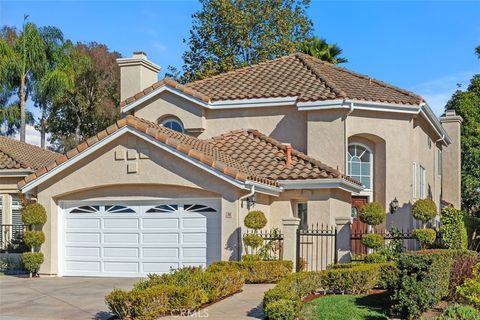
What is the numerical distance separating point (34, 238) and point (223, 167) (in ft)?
20.5

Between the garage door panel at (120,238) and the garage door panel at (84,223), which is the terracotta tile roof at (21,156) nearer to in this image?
the garage door panel at (84,223)

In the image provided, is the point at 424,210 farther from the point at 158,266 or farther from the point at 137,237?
the point at 137,237

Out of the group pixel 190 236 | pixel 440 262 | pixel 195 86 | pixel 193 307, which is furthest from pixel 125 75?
pixel 440 262

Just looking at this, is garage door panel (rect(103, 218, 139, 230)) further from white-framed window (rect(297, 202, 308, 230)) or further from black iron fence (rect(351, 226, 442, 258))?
black iron fence (rect(351, 226, 442, 258))

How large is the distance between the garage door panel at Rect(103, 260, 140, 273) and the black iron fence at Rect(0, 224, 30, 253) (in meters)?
5.37

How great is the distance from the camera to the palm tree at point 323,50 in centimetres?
3800

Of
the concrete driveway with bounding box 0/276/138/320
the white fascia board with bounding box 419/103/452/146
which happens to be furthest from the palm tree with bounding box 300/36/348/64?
the concrete driveway with bounding box 0/276/138/320

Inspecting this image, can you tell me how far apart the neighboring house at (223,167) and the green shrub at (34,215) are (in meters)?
0.36

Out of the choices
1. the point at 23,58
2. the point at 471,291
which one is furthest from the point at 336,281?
the point at 23,58

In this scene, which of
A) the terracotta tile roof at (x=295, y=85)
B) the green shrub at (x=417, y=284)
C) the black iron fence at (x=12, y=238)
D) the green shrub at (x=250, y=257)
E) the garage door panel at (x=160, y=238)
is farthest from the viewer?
the black iron fence at (x=12, y=238)

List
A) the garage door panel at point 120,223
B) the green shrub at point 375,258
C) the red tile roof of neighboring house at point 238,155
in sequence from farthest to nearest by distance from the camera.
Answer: the garage door panel at point 120,223 < the red tile roof of neighboring house at point 238,155 < the green shrub at point 375,258

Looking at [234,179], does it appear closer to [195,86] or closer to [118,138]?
[118,138]

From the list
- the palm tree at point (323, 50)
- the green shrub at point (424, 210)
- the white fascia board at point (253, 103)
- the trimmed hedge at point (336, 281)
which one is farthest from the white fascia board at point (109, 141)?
the palm tree at point (323, 50)

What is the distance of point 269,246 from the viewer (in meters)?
18.6
